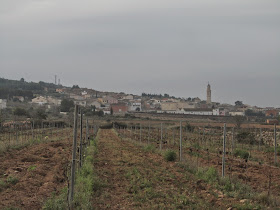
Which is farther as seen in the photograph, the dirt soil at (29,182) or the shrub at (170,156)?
the shrub at (170,156)

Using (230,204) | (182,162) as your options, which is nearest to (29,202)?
(230,204)

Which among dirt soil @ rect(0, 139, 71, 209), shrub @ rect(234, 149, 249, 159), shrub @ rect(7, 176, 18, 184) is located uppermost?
shrub @ rect(7, 176, 18, 184)

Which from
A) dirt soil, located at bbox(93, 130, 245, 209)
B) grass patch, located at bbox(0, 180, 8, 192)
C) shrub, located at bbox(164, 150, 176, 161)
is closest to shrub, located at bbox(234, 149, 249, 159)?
shrub, located at bbox(164, 150, 176, 161)

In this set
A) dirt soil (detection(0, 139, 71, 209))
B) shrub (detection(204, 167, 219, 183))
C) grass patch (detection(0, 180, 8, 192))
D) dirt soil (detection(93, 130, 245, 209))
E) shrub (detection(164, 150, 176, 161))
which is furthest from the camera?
shrub (detection(164, 150, 176, 161))

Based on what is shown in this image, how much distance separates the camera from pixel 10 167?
11852 mm

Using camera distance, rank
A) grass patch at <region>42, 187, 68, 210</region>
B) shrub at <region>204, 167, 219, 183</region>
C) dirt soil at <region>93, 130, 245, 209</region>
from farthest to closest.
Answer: shrub at <region>204, 167, 219, 183</region> → dirt soil at <region>93, 130, 245, 209</region> → grass patch at <region>42, 187, 68, 210</region>

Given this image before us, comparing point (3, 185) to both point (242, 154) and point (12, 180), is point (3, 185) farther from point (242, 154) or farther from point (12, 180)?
point (242, 154)

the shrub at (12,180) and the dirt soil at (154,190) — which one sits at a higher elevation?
the shrub at (12,180)

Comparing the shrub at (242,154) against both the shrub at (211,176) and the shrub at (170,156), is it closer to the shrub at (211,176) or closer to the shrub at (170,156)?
the shrub at (170,156)

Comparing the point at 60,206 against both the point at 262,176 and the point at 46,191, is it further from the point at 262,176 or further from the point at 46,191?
the point at 262,176

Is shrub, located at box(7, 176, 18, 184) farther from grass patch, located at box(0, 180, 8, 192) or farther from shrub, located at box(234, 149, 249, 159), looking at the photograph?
shrub, located at box(234, 149, 249, 159)

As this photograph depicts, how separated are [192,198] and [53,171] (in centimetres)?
513

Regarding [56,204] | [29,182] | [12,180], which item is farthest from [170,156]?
[56,204]

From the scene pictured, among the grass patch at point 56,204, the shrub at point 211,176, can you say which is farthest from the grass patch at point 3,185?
the shrub at point 211,176
